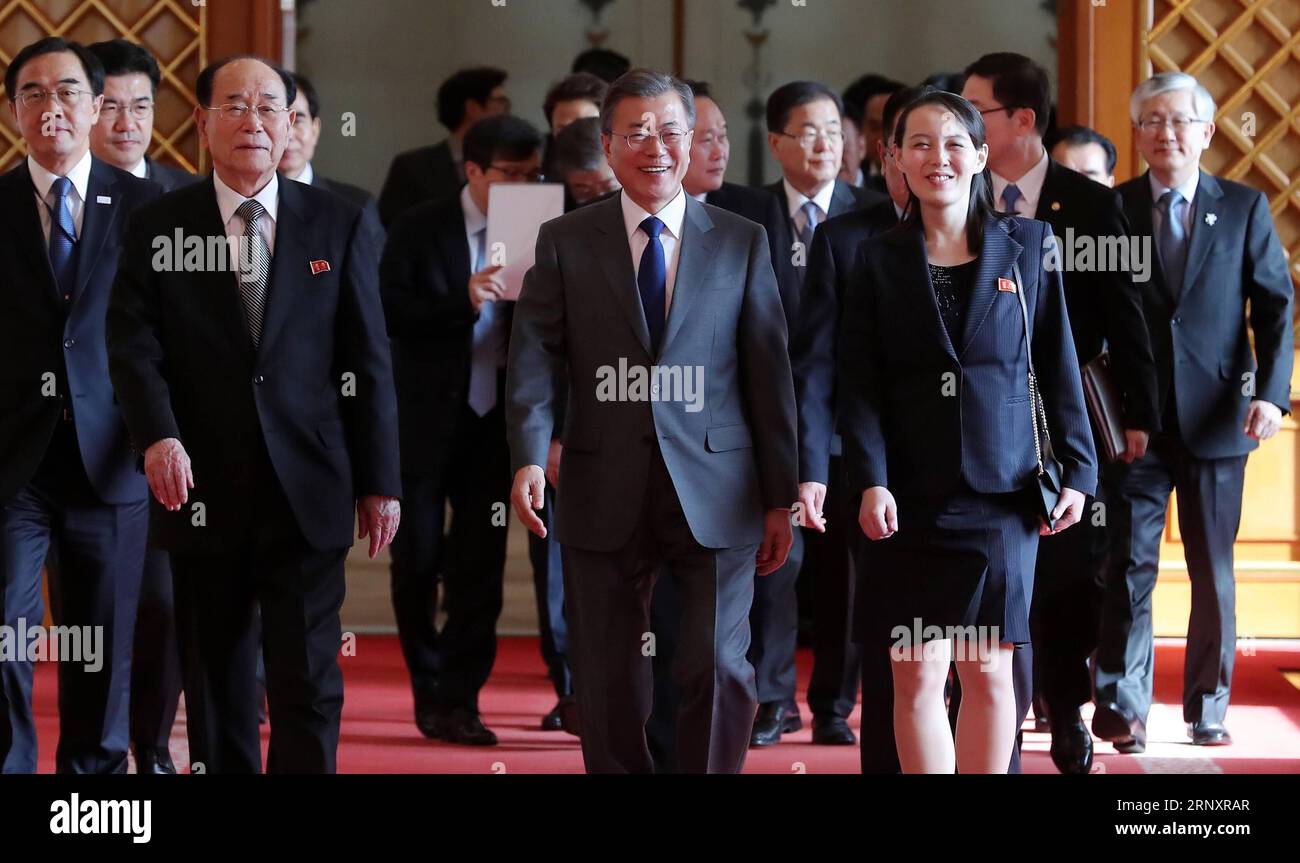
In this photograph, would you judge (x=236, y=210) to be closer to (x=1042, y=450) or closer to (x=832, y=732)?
(x=1042, y=450)

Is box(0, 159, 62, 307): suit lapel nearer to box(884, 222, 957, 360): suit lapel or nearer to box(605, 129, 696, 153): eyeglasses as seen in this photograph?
box(605, 129, 696, 153): eyeglasses

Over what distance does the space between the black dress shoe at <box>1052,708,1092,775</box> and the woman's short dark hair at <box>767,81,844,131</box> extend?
1320 millimetres

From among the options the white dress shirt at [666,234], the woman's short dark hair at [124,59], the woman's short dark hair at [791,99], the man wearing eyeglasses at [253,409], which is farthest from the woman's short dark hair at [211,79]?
the woman's short dark hair at [791,99]

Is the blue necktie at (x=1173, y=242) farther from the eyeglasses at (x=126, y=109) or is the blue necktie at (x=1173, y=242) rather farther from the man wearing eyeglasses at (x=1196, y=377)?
→ the eyeglasses at (x=126, y=109)

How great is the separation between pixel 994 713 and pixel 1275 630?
7.67 feet

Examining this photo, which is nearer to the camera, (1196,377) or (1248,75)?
(1196,377)

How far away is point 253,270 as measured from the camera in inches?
108

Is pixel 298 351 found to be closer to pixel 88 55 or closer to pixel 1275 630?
pixel 88 55

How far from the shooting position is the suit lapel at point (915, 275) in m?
2.64

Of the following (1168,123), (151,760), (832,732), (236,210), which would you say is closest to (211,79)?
(236,210)

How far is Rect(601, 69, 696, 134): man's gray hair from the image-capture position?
2.72m

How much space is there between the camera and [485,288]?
3.62 m

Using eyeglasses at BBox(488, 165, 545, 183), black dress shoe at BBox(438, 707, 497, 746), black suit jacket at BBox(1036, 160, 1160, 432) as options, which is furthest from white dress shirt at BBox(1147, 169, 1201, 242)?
black dress shoe at BBox(438, 707, 497, 746)

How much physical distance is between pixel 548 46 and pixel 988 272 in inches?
136
